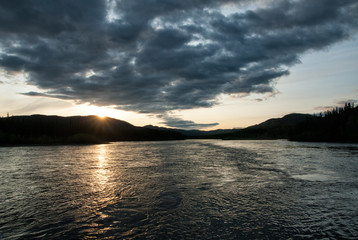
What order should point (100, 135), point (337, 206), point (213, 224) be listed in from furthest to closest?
point (100, 135) → point (337, 206) → point (213, 224)

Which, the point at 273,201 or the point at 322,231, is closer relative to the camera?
the point at 322,231

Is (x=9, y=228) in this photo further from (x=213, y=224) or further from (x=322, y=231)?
(x=322, y=231)

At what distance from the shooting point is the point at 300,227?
9203 millimetres

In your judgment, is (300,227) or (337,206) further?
(337,206)

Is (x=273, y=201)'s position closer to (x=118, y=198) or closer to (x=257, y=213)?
(x=257, y=213)

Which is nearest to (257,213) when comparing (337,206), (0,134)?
(337,206)

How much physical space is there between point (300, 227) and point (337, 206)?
441cm

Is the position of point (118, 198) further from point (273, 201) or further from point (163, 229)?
point (273, 201)

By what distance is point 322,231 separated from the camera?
8.78 m

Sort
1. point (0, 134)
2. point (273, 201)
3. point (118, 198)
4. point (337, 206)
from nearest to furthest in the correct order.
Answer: point (337, 206) < point (273, 201) < point (118, 198) < point (0, 134)

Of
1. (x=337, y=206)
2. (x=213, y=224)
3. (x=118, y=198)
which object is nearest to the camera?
(x=213, y=224)

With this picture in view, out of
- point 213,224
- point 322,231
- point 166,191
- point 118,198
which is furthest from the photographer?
point 166,191

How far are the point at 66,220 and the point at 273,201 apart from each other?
35.7 feet

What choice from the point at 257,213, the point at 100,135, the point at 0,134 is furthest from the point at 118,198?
the point at 100,135
